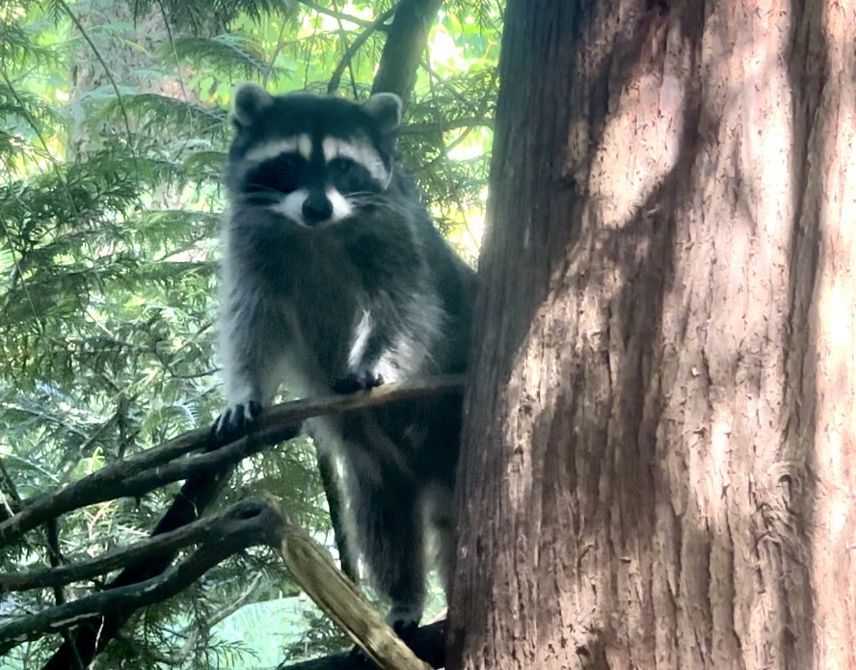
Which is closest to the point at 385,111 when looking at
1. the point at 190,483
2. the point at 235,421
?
the point at 235,421

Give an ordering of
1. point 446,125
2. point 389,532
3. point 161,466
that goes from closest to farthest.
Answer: point 161,466 → point 389,532 → point 446,125

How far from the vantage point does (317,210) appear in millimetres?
2496

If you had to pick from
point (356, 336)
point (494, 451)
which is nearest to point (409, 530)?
point (356, 336)

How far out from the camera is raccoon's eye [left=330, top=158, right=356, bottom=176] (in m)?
2.66

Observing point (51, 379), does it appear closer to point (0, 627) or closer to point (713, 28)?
point (0, 627)

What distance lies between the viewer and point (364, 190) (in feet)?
8.83

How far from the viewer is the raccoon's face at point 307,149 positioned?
8.66 ft

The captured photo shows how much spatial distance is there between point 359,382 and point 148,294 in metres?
1.28

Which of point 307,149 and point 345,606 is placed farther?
point 307,149

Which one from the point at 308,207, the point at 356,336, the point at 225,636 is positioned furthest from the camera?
the point at 225,636

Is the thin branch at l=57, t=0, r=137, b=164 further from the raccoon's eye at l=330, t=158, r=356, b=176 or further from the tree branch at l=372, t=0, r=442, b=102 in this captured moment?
the tree branch at l=372, t=0, r=442, b=102

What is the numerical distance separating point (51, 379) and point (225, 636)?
1.24 meters

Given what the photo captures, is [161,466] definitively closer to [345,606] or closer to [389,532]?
[345,606]

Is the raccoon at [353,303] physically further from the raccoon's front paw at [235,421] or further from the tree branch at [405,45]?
the tree branch at [405,45]
